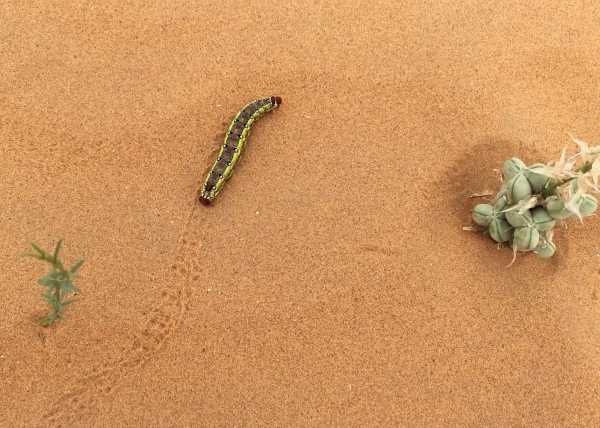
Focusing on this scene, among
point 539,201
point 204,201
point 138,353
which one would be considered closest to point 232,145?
point 204,201

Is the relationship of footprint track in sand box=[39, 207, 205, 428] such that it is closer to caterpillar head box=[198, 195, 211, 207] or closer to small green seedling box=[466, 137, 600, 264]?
caterpillar head box=[198, 195, 211, 207]

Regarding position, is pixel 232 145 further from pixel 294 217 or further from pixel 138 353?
pixel 138 353

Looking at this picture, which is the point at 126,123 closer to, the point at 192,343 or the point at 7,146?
the point at 7,146

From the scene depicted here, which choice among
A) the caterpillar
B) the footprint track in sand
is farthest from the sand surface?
the caterpillar

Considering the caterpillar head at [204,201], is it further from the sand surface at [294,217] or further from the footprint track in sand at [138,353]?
the footprint track in sand at [138,353]

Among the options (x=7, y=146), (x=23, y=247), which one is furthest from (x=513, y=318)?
(x=7, y=146)

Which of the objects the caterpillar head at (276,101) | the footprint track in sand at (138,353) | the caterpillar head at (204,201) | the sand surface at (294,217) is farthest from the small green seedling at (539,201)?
the footprint track in sand at (138,353)

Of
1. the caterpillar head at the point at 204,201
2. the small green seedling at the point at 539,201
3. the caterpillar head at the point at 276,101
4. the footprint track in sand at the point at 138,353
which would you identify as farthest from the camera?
the caterpillar head at the point at 276,101
